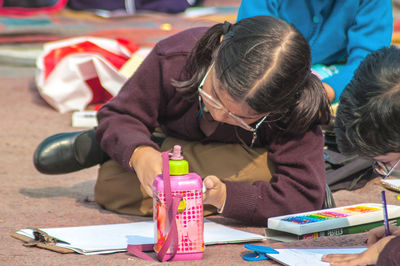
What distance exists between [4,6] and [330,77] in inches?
121

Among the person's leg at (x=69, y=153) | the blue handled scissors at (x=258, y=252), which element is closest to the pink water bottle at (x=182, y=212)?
the blue handled scissors at (x=258, y=252)

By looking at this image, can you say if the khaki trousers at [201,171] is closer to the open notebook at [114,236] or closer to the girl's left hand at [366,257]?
the open notebook at [114,236]

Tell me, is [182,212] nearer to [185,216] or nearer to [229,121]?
[185,216]

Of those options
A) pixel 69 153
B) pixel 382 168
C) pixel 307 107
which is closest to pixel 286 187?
pixel 307 107

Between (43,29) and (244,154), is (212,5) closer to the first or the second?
(43,29)

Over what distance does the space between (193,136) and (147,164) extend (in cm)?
37

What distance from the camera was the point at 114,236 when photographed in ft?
5.84

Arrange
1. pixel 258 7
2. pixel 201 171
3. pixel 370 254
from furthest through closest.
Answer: pixel 258 7
pixel 201 171
pixel 370 254

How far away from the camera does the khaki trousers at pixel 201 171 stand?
208 cm

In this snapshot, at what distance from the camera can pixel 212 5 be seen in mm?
5207

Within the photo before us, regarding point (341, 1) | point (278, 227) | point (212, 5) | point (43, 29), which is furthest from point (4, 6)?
point (278, 227)

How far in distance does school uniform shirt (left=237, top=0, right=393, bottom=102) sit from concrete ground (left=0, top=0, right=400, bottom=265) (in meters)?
0.60

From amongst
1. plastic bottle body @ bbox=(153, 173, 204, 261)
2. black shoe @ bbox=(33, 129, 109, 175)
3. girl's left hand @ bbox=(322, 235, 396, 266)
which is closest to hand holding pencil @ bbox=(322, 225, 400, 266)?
girl's left hand @ bbox=(322, 235, 396, 266)

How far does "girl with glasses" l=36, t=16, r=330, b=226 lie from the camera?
1.66 m
